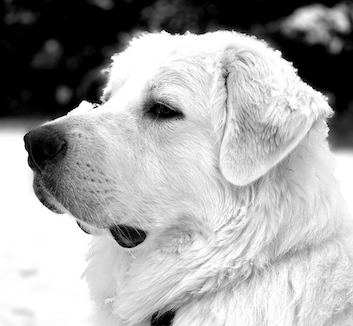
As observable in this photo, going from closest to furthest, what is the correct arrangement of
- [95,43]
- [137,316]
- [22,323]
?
[137,316] → [22,323] → [95,43]

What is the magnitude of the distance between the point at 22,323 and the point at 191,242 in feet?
7.07

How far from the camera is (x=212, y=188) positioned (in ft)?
8.34

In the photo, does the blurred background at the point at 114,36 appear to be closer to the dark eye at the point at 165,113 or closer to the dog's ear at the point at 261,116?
the dark eye at the point at 165,113

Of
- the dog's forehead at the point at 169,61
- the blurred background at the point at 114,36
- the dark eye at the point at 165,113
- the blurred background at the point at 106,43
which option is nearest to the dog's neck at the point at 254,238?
the dark eye at the point at 165,113

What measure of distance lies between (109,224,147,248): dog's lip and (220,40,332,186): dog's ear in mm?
465

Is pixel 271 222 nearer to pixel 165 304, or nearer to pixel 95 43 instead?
pixel 165 304

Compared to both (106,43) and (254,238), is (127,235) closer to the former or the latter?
(254,238)

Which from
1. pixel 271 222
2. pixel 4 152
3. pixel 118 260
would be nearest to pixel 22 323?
pixel 118 260

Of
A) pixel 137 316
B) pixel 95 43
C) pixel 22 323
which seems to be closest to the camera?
pixel 137 316

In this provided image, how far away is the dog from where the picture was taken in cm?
242

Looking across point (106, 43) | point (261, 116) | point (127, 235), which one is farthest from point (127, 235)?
point (106, 43)

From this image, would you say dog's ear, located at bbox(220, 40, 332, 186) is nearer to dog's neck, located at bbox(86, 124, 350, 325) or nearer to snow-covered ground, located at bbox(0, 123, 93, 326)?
dog's neck, located at bbox(86, 124, 350, 325)

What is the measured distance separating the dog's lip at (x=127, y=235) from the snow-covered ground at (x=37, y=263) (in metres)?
1.65

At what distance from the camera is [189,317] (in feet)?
8.08
